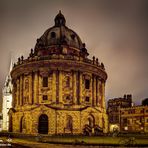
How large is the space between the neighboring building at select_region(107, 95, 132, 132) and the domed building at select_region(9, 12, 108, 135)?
1429 inches

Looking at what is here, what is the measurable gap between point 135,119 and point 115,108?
544 inches

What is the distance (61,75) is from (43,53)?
755 cm

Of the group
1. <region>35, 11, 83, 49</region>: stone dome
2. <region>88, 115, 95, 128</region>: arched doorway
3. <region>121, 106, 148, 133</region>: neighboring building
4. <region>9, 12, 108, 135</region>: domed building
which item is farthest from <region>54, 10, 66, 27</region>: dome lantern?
<region>121, 106, 148, 133</region>: neighboring building

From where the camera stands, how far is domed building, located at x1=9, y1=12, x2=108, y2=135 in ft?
175

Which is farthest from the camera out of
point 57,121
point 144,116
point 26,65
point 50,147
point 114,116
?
point 114,116

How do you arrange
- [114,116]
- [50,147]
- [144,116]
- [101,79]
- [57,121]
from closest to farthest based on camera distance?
1. [50,147]
2. [57,121]
3. [101,79]
4. [144,116]
5. [114,116]

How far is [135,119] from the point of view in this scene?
87125 mm

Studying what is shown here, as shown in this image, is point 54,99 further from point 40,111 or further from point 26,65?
point 26,65

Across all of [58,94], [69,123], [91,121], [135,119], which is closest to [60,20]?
[58,94]

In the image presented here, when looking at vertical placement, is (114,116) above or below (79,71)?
below

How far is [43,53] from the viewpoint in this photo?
60.0 meters

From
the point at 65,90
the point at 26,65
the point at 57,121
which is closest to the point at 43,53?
the point at 26,65

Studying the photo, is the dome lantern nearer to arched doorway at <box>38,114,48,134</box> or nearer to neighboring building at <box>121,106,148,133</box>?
arched doorway at <box>38,114,48,134</box>

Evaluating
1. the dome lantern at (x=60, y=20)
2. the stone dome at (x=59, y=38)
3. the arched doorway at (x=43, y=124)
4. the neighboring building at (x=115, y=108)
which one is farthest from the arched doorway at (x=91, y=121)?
the neighboring building at (x=115, y=108)
